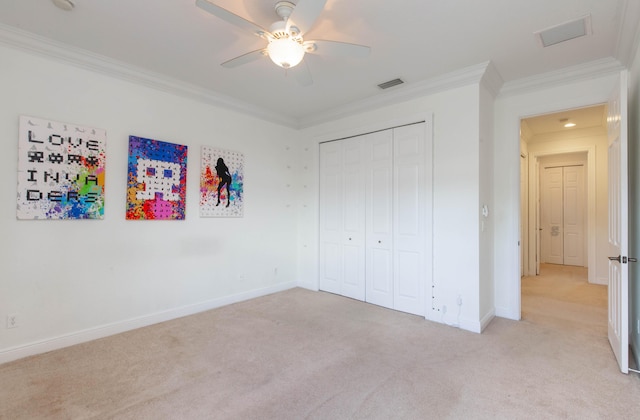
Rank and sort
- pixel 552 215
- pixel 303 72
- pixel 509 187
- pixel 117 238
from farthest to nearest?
pixel 552 215
pixel 509 187
pixel 117 238
pixel 303 72

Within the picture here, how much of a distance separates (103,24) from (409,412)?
3610 millimetres

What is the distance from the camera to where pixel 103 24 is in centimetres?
246

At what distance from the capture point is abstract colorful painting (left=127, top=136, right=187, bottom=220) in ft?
10.6

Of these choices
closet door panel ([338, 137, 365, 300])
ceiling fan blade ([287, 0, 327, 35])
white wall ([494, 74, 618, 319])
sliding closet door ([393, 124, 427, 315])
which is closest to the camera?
ceiling fan blade ([287, 0, 327, 35])

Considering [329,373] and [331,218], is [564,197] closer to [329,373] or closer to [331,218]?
[331,218]

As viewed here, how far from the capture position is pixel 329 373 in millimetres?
2357

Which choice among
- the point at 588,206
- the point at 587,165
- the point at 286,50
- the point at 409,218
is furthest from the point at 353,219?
the point at 587,165

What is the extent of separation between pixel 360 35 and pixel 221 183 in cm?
243

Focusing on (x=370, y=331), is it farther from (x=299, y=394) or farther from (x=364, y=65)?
(x=364, y=65)

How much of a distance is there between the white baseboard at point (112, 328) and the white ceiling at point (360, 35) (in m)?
2.60

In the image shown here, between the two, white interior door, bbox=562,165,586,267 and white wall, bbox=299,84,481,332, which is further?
white interior door, bbox=562,165,586,267

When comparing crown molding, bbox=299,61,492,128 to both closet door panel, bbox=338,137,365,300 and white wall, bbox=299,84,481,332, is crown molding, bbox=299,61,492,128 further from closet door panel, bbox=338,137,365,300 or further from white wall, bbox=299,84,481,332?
closet door panel, bbox=338,137,365,300

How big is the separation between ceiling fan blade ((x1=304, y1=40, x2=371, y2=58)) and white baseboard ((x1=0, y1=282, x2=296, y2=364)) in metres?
3.12

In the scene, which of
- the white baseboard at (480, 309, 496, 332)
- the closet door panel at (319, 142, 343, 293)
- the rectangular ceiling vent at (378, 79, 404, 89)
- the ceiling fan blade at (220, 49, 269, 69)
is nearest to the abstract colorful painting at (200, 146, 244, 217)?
the closet door panel at (319, 142, 343, 293)
